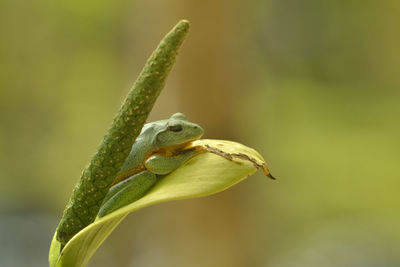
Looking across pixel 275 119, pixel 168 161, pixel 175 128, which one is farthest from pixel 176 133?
pixel 275 119

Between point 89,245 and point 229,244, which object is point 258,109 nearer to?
point 229,244

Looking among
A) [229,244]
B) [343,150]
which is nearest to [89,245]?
[229,244]

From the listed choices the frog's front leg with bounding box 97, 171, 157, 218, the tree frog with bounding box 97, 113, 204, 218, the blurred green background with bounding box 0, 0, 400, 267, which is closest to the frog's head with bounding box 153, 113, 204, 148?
the tree frog with bounding box 97, 113, 204, 218

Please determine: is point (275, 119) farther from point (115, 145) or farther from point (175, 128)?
point (115, 145)

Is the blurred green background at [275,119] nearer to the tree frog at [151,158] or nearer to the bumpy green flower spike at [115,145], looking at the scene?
the tree frog at [151,158]

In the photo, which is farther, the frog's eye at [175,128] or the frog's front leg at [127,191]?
the frog's eye at [175,128]

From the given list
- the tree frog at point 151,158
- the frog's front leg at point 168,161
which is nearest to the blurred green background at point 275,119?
the tree frog at point 151,158
